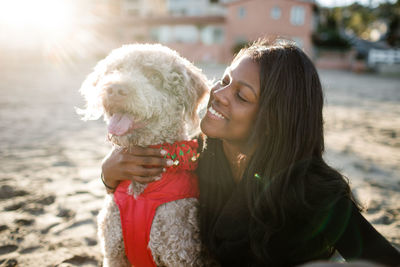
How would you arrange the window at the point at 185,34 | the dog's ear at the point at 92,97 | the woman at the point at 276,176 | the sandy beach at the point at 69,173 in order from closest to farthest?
the woman at the point at 276,176 → the dog's ear at the point at 92,97 → the sandy beach at the point at 69,173 → the window at the point at 185,34

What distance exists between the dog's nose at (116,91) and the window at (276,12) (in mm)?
28010

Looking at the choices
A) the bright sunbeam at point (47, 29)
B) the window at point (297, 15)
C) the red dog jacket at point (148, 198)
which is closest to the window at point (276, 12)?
the window at point (297, 15)

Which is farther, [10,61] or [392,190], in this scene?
[10,61]

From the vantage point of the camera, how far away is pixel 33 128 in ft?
19.6

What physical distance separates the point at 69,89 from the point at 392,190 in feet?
35.9

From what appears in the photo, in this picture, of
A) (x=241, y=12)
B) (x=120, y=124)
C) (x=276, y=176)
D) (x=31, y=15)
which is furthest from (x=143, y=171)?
(x=241, y=12)

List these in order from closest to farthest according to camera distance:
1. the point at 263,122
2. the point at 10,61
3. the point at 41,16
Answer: the point at 263,122 → the point at 10,61 → the point at 41,16

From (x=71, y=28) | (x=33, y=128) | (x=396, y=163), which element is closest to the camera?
(x=396, y=163)

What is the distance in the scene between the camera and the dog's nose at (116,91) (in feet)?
5.66

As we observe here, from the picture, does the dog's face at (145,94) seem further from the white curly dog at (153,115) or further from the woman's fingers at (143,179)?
the woman's fingers at (143,179)

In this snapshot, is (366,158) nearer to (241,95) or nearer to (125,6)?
(241,95)

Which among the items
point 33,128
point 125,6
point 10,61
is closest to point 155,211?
point 33,128

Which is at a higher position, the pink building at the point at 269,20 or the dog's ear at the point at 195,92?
the pink building at the point at 269,20

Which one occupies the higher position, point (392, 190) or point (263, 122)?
point (263, 122)
